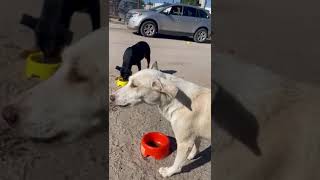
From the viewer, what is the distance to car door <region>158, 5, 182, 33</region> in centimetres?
980

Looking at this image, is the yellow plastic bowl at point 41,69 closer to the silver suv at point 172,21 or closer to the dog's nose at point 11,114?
the dog's nose at point 11,114

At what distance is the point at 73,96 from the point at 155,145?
1.50 metres

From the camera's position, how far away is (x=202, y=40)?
10305mm

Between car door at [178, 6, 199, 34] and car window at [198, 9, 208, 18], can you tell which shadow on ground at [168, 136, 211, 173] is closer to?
car door at [178, 6, 199, 34]

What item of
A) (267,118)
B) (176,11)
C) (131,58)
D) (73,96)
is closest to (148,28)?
(176,11)

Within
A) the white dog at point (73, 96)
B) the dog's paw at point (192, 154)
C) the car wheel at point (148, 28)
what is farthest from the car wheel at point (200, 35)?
the white dog at point (73, 96)

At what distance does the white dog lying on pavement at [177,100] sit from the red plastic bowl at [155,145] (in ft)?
0.99

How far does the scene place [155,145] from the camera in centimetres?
292

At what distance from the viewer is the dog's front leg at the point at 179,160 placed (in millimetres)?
2528

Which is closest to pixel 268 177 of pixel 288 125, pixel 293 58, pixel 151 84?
pixel 288 125

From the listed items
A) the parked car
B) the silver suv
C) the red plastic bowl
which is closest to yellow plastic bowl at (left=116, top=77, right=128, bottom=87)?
the red plastic bowl

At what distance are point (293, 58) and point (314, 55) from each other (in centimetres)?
8

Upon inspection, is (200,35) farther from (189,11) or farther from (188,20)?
(189,11)

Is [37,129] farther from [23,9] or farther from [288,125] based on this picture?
[288,125]
